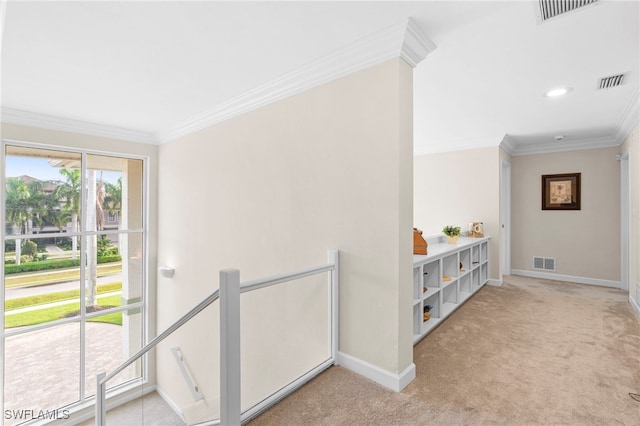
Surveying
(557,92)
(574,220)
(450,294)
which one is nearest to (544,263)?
(574,220)

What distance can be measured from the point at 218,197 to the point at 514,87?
317 cm

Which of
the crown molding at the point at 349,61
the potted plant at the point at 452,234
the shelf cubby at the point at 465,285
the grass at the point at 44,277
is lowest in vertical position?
the shelf cubby at the point at 465,285

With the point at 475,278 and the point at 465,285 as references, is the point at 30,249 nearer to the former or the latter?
the point at 465,285

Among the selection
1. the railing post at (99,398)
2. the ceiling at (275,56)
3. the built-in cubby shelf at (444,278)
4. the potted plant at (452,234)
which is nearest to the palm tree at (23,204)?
the ceiling at (275,56)

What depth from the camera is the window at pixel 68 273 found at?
12.1 feet

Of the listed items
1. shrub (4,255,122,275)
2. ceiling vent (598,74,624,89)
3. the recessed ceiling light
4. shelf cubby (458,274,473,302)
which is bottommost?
shelf cubby (458,274,473,302)

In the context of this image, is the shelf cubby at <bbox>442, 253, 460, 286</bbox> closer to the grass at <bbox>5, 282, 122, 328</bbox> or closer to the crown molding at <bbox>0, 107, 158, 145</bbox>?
the crown molding at <bbox>0, 107, 158, 145</bbox>

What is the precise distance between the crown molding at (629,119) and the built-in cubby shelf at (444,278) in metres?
2.08

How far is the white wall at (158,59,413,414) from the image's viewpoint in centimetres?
196

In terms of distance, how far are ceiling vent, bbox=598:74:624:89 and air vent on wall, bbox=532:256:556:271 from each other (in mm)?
3304

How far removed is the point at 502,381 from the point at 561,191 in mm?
4371

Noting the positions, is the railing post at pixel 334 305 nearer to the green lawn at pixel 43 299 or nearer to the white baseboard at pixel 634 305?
the white baseboard at pixel 634 305

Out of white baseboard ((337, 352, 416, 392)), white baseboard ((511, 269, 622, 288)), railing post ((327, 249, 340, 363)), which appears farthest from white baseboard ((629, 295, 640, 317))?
railing post ((327, 249, 340, 363))

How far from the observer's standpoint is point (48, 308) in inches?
155
